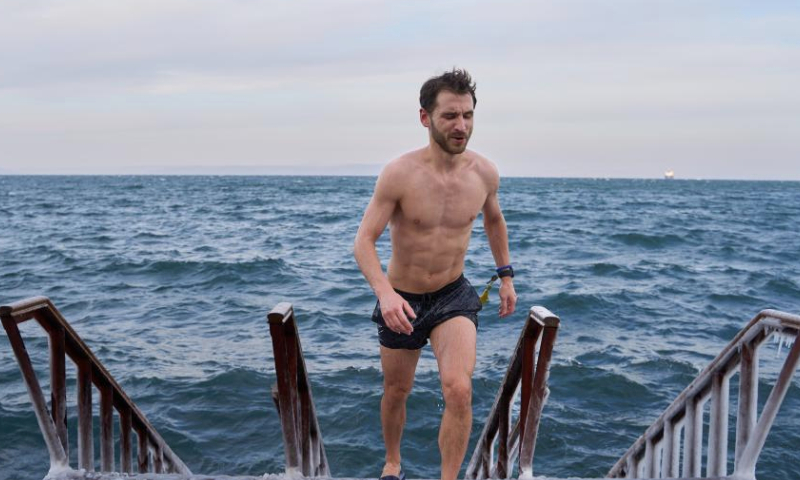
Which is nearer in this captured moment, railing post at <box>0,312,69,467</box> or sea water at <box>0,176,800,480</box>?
railing post at <box>0,312,69,467</box>

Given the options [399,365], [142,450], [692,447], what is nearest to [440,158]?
[399,365]

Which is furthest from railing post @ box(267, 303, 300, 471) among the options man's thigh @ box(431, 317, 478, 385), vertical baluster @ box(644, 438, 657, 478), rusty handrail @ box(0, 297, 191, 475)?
vertical baluster @ box(644, 438, 657, 478)

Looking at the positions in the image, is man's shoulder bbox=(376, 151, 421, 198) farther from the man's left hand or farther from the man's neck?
the man's left hand

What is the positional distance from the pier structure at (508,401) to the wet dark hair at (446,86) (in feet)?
3.97

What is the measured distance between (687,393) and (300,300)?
12699 mm

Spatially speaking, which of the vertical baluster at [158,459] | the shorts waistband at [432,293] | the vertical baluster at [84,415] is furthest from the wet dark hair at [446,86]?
the vertical baluster at [158,459]

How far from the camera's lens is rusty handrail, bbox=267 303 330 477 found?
3.38 meters

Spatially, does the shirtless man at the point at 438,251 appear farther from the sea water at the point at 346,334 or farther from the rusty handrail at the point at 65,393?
the sea water at the point at 346,334

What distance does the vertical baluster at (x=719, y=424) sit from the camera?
395cm

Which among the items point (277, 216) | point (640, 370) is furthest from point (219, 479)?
point (277, 216)

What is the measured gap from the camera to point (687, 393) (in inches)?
167

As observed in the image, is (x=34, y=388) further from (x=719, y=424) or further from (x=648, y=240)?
(x=648, y=240)

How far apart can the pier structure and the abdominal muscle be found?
0.62m

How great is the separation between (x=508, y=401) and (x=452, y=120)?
1731 millimetres
